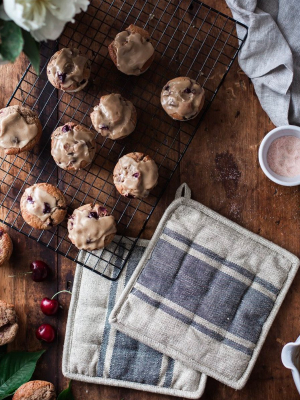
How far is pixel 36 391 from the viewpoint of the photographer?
2566mm

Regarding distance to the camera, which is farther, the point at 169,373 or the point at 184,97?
the point at 169,373

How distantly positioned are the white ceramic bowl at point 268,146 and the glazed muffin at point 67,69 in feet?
3.36

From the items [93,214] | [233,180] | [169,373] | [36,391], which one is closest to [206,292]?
[169,373]

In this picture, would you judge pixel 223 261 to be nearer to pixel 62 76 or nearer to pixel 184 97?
pixel 184 97

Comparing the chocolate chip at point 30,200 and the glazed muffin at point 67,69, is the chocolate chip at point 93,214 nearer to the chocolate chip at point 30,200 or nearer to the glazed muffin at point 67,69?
the chocolate chip at point 30,200

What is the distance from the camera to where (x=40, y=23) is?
153 cm

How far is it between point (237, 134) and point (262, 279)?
2.69ft

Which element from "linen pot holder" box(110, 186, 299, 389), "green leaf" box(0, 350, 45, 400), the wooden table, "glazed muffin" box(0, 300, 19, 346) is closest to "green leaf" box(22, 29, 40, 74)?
the wooden table

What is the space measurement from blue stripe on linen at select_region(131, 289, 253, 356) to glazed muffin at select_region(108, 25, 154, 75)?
120 cm

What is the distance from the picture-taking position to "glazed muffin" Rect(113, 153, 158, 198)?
2.44 metres

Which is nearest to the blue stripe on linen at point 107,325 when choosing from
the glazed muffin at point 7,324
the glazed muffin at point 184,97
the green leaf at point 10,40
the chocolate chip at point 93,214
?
the chocolate chip at point 93,214

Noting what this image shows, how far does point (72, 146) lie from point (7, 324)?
1.05m

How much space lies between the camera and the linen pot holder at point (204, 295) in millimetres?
2570

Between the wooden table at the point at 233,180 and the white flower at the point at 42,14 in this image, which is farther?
the wooden table at the point at 233,180
